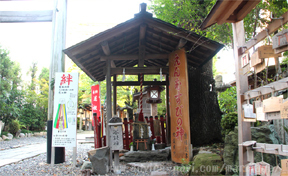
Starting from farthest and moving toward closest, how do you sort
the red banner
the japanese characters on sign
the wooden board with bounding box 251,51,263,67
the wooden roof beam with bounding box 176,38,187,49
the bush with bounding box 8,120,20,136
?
the bush with bounding box 8,120,20,136, the red banner, the wooden roof beam with bounding box 176,38,187,49, the japanese characters on sign, the wooden board with bounding box 251,51,263,67

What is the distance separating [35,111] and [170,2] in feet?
58.2

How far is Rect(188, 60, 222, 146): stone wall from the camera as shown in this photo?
25.9 feet

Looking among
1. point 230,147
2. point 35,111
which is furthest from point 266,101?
point 35,111

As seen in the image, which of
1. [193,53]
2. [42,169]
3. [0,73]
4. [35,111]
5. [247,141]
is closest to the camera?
[247,141]

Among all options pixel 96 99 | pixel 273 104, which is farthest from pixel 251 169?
pixel 96 99

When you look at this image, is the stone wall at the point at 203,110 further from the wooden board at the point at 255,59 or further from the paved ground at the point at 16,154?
the paved ground at the point at 16,154

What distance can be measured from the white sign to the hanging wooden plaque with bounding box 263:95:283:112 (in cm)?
550

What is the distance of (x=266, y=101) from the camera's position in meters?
2.72

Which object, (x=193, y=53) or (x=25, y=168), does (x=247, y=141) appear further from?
(x=25, y=168)

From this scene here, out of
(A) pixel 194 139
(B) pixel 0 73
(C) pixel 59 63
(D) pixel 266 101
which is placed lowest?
(A) pixel 194 139

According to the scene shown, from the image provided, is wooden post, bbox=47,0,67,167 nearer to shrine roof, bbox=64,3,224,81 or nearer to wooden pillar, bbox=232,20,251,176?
shrine roof, bbox=64,3,224,81

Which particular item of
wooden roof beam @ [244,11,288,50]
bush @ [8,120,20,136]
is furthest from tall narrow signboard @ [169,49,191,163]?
bush @ [8,120,20,136]

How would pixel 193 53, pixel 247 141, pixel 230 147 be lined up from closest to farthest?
pixel 247 141 → pixel 230 147 → pixel 193 53

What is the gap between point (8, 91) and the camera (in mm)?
17391
